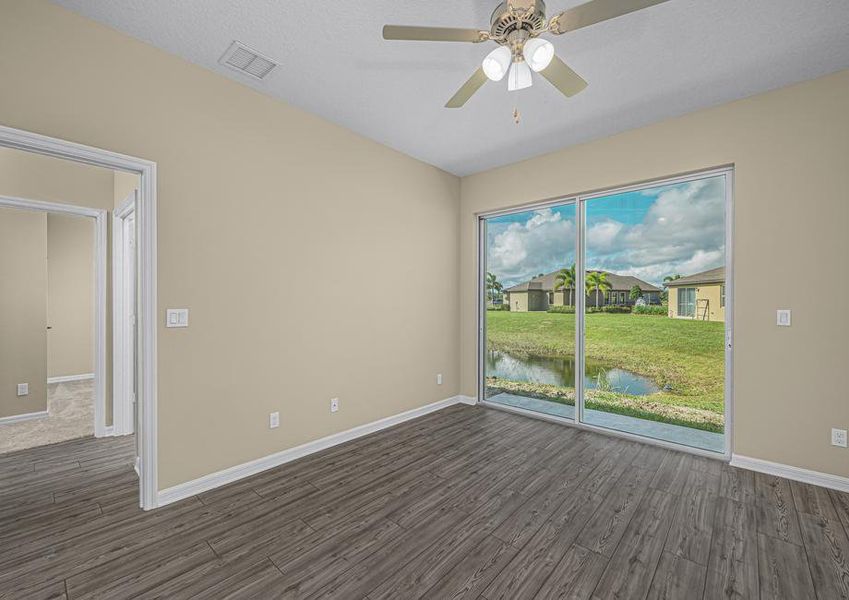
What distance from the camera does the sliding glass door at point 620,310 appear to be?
326 cm

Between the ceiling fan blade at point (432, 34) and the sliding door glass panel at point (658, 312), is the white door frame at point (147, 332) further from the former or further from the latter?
the sliding door glass panel at point (658, 312)

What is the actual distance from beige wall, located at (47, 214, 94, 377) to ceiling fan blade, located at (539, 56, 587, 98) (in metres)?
6.78

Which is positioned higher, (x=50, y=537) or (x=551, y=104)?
(x=551, y=104)

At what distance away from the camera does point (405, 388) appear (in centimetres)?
406

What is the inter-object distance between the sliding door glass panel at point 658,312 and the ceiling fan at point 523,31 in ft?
7.01

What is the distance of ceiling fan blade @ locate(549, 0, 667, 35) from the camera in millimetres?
1477

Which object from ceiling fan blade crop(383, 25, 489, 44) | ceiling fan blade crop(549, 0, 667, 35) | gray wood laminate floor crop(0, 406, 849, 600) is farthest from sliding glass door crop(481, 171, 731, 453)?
ceiling fan blade crop(383, 25, 489, 44)

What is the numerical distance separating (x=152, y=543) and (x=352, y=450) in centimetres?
150

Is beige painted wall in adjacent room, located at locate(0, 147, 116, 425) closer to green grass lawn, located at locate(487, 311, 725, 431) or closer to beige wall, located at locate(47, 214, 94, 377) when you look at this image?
beige wall, located at locate(47, 214, 94, 377)

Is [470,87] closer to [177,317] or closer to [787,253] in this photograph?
[177,317]

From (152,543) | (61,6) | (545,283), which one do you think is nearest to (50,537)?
(152,543)

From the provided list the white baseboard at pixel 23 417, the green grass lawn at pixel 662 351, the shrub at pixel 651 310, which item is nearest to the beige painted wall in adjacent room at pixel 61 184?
the white baseboard at pixel 23 417

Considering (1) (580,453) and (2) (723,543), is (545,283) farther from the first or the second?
(2) (723,543)

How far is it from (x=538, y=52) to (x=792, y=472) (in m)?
3.44
